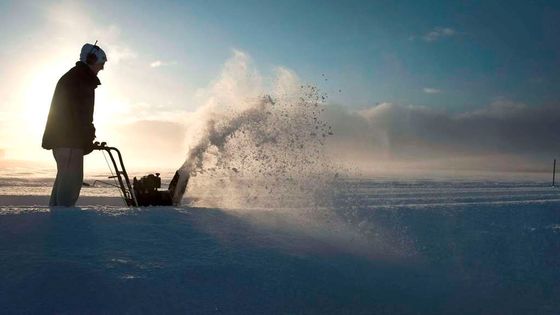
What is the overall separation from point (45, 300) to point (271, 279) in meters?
1.90

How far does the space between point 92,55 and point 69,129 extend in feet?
3.95

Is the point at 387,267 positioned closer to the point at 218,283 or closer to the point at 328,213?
the point at 218,283

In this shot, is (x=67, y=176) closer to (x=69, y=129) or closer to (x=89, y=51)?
(x=69, y=129)

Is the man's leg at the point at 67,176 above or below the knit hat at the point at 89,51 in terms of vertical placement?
below

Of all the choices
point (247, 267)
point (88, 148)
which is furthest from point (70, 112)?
point (247, 267)

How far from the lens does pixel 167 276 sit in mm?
4035

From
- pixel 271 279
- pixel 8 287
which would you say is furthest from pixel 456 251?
pixel 8 287

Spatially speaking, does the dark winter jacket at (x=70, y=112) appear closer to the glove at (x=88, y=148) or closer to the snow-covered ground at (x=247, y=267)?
the glove at (x=88, y=148)

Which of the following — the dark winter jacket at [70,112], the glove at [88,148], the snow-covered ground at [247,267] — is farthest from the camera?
the glove at [88,148]

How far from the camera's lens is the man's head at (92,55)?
7.02 meters

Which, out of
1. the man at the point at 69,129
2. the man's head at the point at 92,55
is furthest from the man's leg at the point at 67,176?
the man's head at the point at 92,55

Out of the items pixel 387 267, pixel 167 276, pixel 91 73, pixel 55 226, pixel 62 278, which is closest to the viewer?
pixel 62 278

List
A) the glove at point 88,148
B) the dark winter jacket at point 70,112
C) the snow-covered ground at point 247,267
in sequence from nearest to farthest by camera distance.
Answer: the snow-covered ground at point 247,267 → the dark winter jacket at point 70,112 → the glove at point 88,148

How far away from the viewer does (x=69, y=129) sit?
6754 mm
